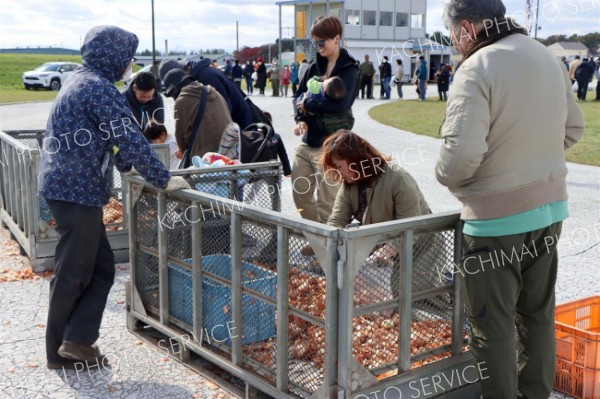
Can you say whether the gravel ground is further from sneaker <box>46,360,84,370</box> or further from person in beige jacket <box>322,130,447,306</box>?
person in beige jacket <box>322,130,447,306</box>

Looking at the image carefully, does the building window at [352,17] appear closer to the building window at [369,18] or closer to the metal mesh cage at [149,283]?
the building window at [369,18]

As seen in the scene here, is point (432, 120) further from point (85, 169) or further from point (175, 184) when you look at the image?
point (85, 169)

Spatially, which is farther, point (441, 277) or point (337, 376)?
point (441, 277)

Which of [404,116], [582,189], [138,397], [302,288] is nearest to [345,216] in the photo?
[302,288]

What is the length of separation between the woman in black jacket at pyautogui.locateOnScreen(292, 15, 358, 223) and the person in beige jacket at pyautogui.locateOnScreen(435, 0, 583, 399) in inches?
98.3

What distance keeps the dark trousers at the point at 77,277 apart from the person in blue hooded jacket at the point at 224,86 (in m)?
2.80

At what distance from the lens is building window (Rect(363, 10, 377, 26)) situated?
173 ft

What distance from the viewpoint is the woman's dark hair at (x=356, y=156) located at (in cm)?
430

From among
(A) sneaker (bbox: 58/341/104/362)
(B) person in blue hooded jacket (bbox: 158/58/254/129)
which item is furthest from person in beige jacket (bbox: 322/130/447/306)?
(B) person in blue hooded jacket (bbox: 158/58/254/129)

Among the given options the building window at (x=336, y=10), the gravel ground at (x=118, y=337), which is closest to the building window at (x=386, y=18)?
the building window at (x=336, y=10)

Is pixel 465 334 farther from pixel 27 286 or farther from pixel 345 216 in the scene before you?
pixel 27 286

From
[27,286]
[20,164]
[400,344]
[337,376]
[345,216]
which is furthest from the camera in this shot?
[20,164]

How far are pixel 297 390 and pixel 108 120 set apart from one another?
180 centimetres

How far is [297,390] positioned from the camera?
3613 mm
